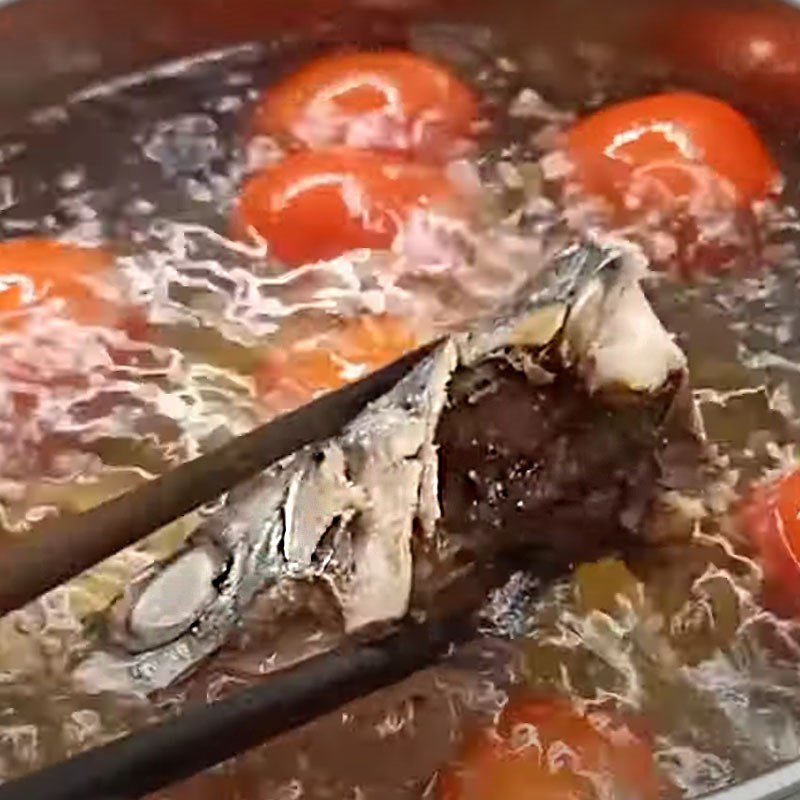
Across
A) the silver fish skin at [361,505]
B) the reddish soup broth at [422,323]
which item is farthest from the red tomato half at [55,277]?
the silver fish skin at [361,505]

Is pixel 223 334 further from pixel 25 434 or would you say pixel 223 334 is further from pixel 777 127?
pixel 777 127

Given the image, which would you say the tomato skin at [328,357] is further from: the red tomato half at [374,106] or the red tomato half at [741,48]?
the red tomato half at [741,48]

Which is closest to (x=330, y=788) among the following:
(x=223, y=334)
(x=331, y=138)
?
(x=223, y=334)

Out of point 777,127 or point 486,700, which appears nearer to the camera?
point 486,700

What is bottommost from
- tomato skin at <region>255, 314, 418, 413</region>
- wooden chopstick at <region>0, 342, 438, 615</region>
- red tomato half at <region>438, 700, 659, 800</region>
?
red tomato half at <region>438, 700, 659, 800</region>

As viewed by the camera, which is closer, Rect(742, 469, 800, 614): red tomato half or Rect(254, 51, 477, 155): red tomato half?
Rect(742, 469, 800, 614): red tomato half

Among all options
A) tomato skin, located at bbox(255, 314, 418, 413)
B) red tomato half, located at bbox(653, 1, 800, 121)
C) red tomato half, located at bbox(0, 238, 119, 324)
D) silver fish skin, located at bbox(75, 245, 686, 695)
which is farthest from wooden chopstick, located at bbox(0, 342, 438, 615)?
red tomato half, located at bbox(653, 1, 800, 121)

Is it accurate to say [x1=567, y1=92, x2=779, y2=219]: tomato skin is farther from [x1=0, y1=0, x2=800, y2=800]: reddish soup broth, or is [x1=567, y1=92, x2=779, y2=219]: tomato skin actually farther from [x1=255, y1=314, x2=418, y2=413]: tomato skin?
[x1=255, y1=314, x2=418, y2=413]: tomato skin

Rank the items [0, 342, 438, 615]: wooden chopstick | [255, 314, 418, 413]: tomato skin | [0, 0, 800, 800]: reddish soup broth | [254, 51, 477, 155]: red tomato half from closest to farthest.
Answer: [0, 342, 438, 615]: wooden chopstick
[0, 0, 800, 800]: reddish soup broth
[255, 314, 418, 413]: tomato skin
[254, 51, 477, 155]: red tomato half
